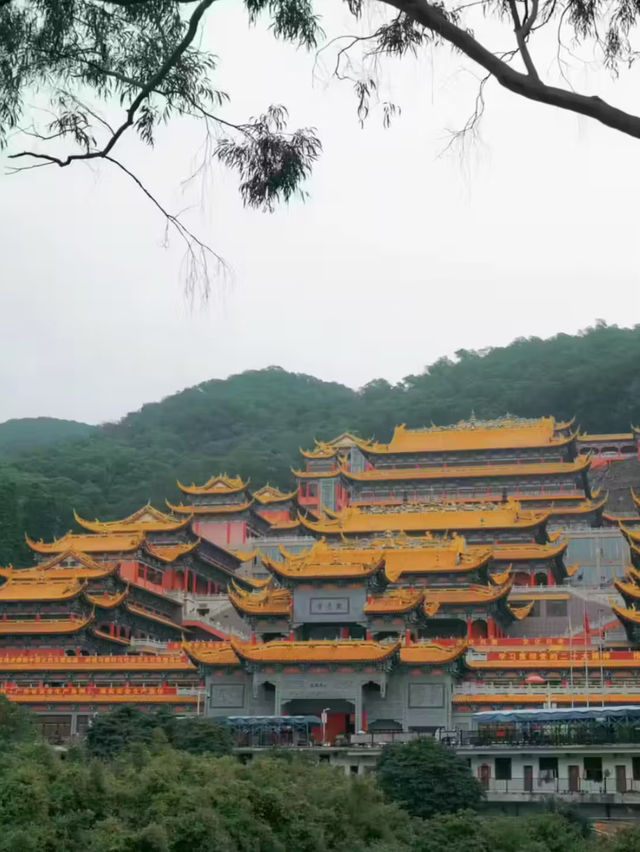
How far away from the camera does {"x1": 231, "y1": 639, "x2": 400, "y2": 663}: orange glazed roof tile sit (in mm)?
43125

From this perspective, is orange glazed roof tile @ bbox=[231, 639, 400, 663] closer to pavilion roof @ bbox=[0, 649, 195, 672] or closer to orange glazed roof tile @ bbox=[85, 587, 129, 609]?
pavilion roof @ bbox=[0, 649, 195, 672]

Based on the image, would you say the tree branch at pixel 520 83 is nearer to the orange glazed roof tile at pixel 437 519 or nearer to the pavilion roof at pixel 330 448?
the orange glazed roof tile at pixel 437 519

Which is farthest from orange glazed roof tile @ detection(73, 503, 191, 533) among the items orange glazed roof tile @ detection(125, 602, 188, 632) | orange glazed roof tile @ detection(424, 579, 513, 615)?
orange glazed roof tile @ detection(424, 579, 513, 615)

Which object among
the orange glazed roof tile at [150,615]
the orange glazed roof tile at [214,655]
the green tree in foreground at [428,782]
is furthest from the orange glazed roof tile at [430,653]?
the orange glazed roof tile at [150,615]

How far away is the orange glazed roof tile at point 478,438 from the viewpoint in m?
75.1

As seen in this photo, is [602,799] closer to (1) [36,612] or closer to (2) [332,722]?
(2) [332,722]

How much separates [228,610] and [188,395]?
93.8 meters

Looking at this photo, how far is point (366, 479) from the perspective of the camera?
244ft

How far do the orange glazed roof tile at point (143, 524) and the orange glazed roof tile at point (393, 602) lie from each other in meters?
21.9

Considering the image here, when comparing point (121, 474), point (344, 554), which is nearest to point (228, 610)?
point (344, 554)

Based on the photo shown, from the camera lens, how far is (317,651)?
Result: 43938 mm

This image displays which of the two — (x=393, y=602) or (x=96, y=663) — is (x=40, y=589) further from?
(x=393, y=602)

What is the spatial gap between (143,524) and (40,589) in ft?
38.9

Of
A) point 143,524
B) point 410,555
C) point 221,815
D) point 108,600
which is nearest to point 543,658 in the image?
point 410,555
